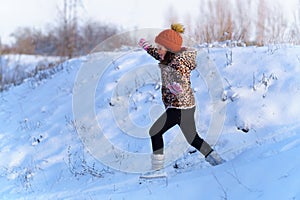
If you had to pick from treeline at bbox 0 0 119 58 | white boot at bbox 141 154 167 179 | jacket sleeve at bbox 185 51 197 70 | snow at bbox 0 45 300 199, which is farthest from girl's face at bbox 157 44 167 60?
treeline at bbox 0 0 119 58

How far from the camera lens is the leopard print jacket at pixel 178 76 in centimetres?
440

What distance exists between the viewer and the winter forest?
13.3 ft

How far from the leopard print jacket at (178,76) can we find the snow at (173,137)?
31.0 inches

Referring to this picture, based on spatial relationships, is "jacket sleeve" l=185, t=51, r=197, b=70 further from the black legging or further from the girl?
the black legging

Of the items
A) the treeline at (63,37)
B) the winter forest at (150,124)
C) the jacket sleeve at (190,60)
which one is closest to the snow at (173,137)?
the winter forest at (150,124)

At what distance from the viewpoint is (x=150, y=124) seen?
655 centimetres

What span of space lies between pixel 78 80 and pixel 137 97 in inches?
82.5

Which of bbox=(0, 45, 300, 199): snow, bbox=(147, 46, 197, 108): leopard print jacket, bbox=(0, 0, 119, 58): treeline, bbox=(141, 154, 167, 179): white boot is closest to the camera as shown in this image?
bbox=(0, 45, 300, 199): snow

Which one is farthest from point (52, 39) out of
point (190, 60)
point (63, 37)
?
point (190, 60)

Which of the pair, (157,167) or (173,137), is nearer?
(157,167)

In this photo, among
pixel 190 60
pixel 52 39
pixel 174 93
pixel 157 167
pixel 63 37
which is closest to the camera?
pixel 174 93

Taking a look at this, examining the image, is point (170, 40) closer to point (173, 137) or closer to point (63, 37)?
point (173, 137)

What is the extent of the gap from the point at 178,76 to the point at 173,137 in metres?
1.69

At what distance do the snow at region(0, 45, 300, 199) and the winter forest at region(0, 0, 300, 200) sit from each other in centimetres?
2
